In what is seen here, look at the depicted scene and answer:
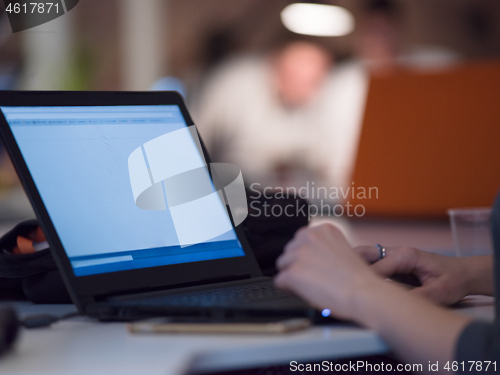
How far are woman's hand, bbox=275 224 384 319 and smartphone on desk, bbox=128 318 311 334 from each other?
32 millimetres

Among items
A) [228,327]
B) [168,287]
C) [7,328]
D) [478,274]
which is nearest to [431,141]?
[478,274]

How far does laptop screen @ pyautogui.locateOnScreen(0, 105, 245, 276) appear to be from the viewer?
0.64 meters

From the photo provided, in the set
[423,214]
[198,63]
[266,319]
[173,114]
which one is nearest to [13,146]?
[173,114]

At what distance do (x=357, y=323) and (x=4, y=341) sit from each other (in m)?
0.32

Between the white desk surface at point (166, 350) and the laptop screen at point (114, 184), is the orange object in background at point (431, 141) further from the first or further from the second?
the white desk surface at point (166, 350)

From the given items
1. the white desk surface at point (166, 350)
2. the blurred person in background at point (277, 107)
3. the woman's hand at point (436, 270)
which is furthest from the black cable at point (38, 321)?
the blurred person in background at point (277, 107)

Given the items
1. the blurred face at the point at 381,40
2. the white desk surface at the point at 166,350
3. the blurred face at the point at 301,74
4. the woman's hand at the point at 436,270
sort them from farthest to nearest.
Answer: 1. the blurred face at the point at 301,74
2. the blurred face at the point at 381,40
3. the woman's hand at the point at 436,270
4. the white desk surface at the point at 166,350

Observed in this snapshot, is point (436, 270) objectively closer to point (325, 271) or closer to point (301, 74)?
point (325, 271)

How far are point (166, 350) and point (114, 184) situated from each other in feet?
0.97

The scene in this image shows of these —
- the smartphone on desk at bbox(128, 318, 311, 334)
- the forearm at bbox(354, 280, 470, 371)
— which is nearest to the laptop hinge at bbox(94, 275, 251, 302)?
the smartphone on desk at bbox(128, 318, 311, 334)

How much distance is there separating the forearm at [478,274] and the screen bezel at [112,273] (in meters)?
0.28

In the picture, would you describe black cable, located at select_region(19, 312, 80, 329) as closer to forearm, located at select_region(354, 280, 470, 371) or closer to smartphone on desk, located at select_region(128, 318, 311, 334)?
smartphone on desk, located at select_region(128, 318, 311, 334)

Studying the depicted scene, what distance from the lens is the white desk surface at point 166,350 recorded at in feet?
1.40

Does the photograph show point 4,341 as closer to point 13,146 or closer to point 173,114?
point 13,146
